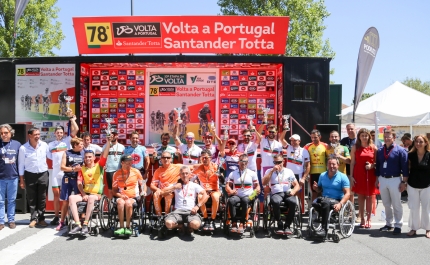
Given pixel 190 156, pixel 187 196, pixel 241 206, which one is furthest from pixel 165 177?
pixel 241 206

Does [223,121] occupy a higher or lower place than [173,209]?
higher

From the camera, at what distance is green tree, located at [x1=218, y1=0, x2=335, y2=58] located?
21797 millimetres

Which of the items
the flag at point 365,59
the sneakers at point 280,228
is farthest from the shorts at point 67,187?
the flag at point 365,59

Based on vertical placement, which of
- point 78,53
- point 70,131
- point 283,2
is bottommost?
point 70,131

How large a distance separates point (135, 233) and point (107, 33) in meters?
5.45

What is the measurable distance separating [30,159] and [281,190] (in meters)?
4.37

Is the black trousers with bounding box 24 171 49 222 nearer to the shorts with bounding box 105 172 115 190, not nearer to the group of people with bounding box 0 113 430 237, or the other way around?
the group of people with bounding box 0 113 430 237

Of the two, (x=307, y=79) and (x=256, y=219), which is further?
(x=307, y=79)

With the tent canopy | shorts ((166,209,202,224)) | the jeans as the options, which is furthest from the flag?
the jeans

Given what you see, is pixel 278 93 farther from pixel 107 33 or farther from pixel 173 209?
pixel 173 209

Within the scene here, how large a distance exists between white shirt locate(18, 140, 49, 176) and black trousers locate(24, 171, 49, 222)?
9cm

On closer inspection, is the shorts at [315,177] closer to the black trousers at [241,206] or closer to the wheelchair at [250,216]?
the wheelchair at [250,216]

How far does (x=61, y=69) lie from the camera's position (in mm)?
10344

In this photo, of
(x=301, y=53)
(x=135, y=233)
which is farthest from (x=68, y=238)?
(x=301, y=53)
